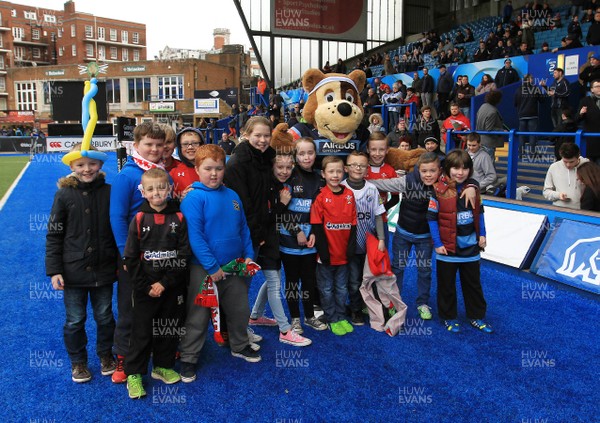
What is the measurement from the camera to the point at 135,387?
314cm

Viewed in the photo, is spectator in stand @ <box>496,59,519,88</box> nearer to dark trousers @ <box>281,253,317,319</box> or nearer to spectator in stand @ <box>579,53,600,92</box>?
spectator in stand @ <box>579,53,600,92</box>

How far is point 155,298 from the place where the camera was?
3.19m

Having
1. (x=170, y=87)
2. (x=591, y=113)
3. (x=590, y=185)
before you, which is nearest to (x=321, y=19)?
(x=591, y=113)

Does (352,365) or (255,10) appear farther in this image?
(255,10)

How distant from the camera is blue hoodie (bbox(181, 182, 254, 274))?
127 inches

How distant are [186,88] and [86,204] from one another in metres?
44.7

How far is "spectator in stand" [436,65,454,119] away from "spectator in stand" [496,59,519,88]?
62.9 inches

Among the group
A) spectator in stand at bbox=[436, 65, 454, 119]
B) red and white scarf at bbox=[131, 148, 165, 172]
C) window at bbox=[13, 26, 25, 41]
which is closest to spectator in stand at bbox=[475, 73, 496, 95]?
spectator in stand at bbox=[436, 65, 454, 119]

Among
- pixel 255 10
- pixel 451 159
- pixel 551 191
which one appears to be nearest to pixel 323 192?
pixel 451 159

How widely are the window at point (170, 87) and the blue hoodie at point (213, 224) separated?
4510 cm

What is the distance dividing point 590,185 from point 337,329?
3428 millimetres

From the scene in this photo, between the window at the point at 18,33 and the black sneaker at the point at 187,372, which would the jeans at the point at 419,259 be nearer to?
the black sneaker at the point at 187,372

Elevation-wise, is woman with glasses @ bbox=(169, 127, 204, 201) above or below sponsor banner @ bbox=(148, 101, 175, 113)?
below

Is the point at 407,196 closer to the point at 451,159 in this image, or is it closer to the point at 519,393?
the point at 451,159
